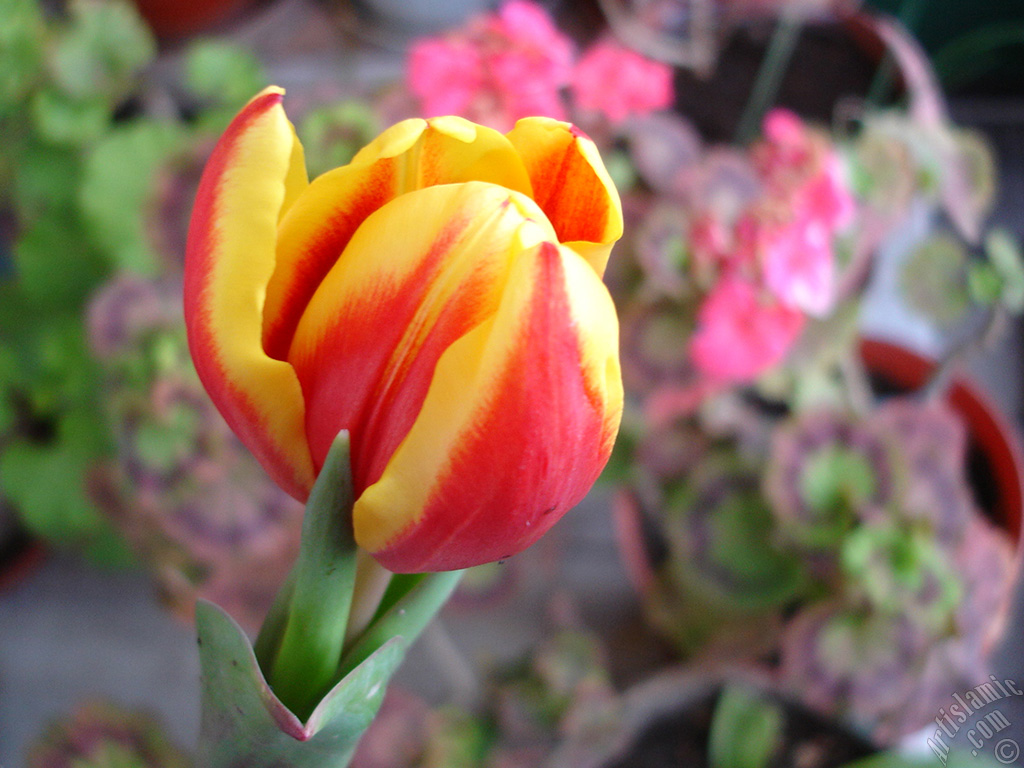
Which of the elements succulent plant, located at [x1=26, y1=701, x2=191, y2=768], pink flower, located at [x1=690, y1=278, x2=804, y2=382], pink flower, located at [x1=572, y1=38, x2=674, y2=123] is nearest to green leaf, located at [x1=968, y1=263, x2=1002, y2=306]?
pink flower, located at [x1=690, y1=278, x2=804, y2=382]

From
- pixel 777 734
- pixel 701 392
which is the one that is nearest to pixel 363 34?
pixel 701 392

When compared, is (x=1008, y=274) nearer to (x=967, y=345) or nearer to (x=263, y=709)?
(x=967, y=345)

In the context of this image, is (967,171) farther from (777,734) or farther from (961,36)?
(961,36)

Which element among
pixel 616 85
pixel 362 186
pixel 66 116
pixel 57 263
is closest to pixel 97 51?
pixel 66 116

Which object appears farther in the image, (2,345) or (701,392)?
(2,345)

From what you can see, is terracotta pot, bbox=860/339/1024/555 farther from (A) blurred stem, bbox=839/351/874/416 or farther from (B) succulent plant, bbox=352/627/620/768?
(B) succulent plant, bbox=352/627/620/768

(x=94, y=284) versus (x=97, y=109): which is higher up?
(x=97, y=109)

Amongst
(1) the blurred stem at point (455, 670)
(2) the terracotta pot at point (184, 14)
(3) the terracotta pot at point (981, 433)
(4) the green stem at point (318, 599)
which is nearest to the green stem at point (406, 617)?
(4) the green stem at point (318, 599)
